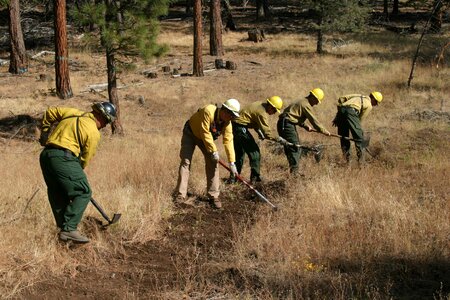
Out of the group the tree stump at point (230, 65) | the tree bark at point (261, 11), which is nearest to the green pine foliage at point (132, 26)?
the tree stump at point (230, 65)

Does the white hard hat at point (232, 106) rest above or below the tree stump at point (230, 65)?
above

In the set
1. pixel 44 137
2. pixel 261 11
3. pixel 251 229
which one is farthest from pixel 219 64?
pixel 44 137

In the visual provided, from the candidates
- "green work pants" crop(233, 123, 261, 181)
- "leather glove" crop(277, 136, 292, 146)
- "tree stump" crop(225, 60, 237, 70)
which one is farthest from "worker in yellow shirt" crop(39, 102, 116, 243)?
"tree stump" crop(225, 60, 237, 70)

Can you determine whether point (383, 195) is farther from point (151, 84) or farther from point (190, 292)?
point (151, 84)

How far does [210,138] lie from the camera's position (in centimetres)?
715

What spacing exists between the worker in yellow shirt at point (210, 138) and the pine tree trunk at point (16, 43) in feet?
54.3

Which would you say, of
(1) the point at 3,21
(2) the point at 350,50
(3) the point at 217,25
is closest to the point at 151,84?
(3) the point at 217,25

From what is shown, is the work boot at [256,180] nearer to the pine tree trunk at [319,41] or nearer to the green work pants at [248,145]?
the green work pants at [248,145]

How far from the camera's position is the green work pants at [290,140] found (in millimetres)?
9352

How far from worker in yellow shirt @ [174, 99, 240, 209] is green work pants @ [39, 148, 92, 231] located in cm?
214

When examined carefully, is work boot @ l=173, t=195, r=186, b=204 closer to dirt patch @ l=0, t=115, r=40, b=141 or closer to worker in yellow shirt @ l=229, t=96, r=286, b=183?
worker in yellow shirt @ l=229, t=96, r=286, b=183

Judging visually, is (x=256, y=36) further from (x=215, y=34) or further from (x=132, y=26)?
(x=132, y=26)

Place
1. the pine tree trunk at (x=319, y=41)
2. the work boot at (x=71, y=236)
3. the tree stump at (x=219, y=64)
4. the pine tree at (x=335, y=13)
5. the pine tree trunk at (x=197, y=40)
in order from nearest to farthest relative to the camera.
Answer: the work boot at (x=71, y=236), the pine tree trunk at (x=197, y=40), the tree stump at (x=219, y=64), the pine tree at (x=335, y=13), the pine tree trunk at (x=319, y=41)

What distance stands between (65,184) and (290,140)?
4.98 meters
